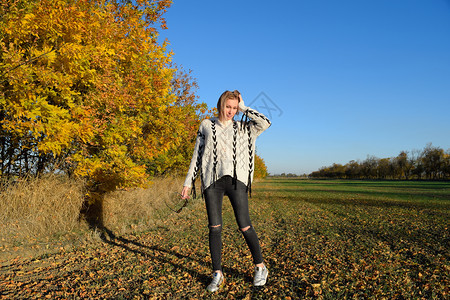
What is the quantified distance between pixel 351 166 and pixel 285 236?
14515 centimetres

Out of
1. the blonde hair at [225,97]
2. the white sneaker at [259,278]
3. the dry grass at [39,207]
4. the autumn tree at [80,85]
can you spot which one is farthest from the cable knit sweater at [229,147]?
the dry grass at [39,207]

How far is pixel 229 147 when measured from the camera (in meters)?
3.34

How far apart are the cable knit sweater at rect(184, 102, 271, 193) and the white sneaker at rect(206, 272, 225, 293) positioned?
3.59 ft

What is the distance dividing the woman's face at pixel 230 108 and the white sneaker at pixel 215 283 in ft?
6.34

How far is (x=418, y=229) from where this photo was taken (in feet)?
23.5

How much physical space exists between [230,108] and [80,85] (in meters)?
5.21

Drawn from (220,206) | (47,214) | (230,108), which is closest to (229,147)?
(230,108)

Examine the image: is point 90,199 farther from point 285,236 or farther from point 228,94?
point 228,94

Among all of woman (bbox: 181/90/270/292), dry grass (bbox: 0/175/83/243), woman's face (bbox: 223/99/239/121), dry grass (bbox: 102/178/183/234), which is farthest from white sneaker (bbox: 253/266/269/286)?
dry grass (bbox: 0/175/83/243)

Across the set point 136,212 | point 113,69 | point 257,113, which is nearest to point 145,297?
point 257,113

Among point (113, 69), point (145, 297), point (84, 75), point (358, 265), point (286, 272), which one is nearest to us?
point (145, 297)

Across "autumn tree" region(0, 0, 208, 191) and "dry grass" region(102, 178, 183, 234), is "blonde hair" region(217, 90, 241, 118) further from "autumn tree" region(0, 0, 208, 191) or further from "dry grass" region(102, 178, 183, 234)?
"dry grass" region(102, 178, 183, 234)

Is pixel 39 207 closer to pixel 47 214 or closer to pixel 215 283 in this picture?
pixel 47 214

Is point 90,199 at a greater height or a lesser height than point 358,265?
greater
